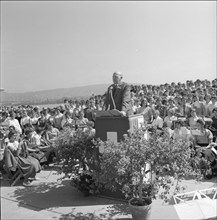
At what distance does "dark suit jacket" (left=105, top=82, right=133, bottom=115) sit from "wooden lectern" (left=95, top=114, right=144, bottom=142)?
0.37 m

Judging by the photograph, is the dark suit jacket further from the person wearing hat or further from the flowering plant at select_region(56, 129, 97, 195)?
the flowering plant at select_region(56, 129, 97, 195)

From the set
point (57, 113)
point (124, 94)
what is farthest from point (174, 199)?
point (57, 113)

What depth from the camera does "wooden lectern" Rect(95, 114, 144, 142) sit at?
5.35m

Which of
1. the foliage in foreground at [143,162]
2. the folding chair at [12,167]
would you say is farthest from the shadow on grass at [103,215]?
the folding chair at [12,167]

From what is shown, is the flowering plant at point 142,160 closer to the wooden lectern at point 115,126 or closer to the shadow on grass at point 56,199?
the wooden lectern at point 115,126

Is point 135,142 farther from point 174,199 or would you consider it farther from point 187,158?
point 174,199

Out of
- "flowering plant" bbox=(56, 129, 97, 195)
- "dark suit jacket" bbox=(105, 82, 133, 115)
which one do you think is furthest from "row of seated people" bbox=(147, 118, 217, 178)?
"flowering plant" bbox=(56, 129, 97, 195)

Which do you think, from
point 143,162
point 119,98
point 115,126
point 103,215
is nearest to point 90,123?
point 119,98

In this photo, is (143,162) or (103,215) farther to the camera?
(103,215)

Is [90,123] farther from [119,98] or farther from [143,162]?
[143,162]

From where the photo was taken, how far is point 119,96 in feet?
19.5

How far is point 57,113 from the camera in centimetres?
Answer: 1099

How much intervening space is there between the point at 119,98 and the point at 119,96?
43mm

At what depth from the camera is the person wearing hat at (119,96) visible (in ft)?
19.2
